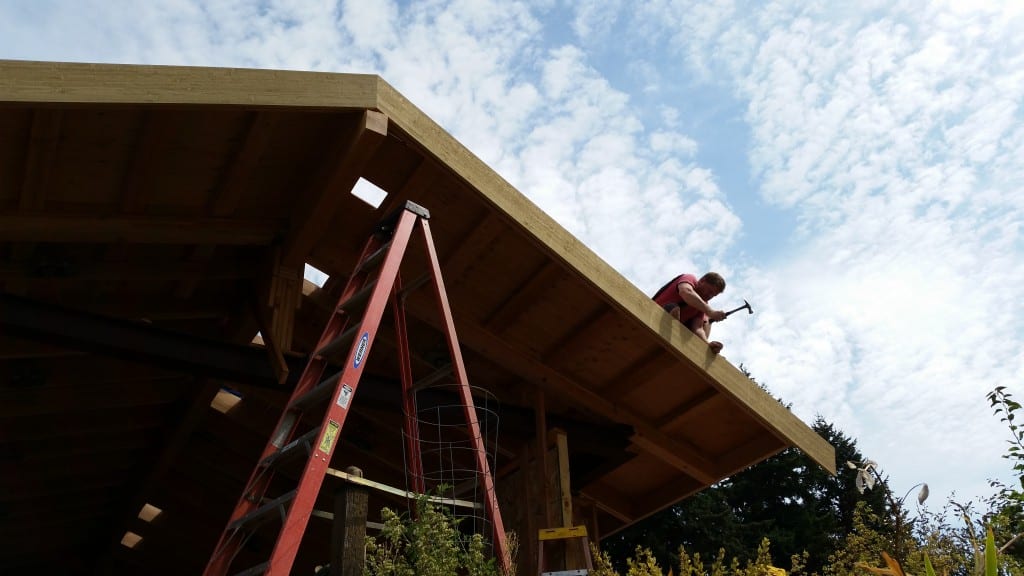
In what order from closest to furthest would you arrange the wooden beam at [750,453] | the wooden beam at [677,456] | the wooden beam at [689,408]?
the wooden beam at [689,408] < the wooden beam at [750,453] < the wooden beam at [677,456]

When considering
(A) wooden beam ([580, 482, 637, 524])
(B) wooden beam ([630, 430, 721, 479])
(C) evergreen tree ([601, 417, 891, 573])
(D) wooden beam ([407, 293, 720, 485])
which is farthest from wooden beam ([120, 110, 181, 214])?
(C) evergreen tree ([601, 417, 891, 573])

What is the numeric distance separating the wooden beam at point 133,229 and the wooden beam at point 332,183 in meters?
0.26

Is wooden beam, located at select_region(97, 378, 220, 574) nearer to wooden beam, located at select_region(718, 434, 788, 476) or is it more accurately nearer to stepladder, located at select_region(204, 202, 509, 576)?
stepladder, located at select_region(204, 202, 509, 576)

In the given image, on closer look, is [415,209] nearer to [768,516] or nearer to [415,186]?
[415,186]

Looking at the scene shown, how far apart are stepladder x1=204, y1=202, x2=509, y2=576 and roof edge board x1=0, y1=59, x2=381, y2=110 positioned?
2.72ft

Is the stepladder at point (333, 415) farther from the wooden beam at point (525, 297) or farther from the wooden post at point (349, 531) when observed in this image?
the wooden beam at point (525, 297)

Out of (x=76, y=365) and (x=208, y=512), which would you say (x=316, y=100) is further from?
(x=208, y=512)

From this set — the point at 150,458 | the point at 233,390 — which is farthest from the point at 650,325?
the point at 150,458

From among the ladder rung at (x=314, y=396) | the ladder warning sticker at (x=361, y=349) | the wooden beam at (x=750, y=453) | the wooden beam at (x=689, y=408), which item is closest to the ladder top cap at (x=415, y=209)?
the ladder warning sticker at (x=361, y=349)

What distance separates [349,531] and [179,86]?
2680 mm

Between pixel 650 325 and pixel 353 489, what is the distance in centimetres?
335

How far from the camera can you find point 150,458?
10.2 metres

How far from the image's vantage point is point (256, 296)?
24.7 ft

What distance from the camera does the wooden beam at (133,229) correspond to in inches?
228
